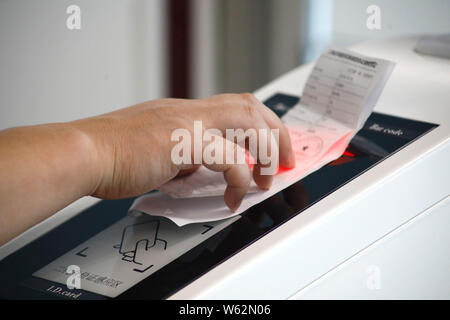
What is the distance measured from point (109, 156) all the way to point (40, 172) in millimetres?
63

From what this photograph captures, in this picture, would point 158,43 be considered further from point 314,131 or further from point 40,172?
point 40,172

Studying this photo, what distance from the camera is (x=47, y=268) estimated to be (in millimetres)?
522

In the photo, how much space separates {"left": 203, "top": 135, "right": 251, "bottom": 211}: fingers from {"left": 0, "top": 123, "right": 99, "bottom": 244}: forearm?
107 millimetres

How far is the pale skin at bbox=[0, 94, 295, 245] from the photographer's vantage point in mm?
474

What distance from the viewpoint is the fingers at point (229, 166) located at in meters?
0.51

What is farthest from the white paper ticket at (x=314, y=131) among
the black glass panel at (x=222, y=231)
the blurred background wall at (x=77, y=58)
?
the blurred background wall at (x=77, y=58)

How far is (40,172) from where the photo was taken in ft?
1.56

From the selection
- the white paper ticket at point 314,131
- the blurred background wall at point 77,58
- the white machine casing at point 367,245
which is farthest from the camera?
the blurred background wall at point 77,58

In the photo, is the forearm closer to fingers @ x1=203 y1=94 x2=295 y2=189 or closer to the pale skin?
the pale skin

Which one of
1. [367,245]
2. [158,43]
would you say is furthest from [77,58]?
[367,245]

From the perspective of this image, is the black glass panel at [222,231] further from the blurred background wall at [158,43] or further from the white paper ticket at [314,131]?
the blurred background wall at [158,43]

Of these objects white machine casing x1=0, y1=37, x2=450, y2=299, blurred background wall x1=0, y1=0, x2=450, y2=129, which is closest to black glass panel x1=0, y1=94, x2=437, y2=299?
white machine casing x1=0, y1=37, x2=450, y2=299

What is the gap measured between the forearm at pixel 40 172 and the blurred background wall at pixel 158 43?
0.59m
